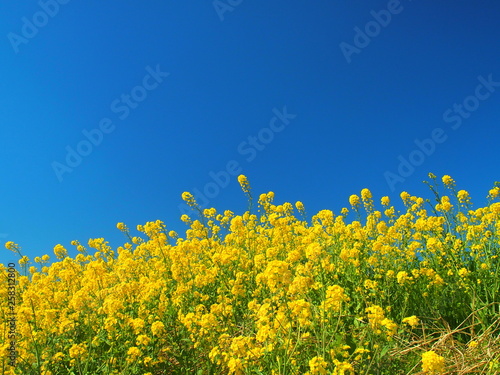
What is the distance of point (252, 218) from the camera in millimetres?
8086

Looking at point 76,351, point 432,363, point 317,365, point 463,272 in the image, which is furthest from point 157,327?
point 463,272

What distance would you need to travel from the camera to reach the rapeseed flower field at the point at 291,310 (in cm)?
316

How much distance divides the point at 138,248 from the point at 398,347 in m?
6.64

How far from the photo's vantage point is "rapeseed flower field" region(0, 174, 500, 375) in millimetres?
3160

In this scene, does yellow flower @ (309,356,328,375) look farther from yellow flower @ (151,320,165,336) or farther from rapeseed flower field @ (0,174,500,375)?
yellow flower @ (151,320,165,336)

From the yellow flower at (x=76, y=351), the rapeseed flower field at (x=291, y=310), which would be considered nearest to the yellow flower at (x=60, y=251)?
the rapeseed flower field at (x=291, y=310)

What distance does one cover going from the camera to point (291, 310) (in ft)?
10.7

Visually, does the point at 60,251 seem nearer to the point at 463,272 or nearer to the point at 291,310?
the point at 291,310

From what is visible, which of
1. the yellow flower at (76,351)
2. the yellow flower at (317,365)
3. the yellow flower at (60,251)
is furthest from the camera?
the yellow flower at (60,251)

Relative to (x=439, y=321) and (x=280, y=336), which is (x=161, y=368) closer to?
(x=280, y=336)

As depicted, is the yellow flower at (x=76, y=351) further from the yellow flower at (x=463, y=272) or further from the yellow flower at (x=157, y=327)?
the yellow flower at (x=463, y=272)

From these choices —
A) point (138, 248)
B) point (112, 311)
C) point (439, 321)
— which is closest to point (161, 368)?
point (112, 311)

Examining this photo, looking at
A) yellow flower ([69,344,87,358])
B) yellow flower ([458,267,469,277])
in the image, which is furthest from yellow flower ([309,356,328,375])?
yellow flower ([458,267,469,277])

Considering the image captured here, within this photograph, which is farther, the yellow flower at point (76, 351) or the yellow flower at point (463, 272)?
the yellow flower at point (463, 272)
